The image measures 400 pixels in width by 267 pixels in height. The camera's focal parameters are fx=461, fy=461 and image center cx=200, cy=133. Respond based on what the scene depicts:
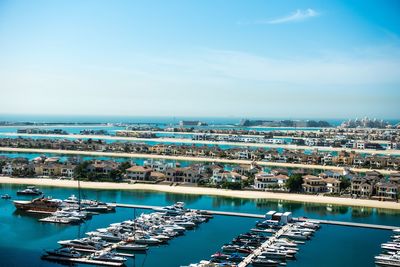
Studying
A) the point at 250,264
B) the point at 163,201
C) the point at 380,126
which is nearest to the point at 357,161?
the point at 163,201

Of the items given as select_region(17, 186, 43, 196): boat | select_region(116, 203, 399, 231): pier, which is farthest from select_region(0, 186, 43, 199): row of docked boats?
select_region(116, 203, 399, 231): pier

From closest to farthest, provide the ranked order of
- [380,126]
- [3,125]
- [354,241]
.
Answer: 1. [354,241]
2. [3,125]
3. [380,126]

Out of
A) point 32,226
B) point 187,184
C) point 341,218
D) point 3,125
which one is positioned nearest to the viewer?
point 32,226

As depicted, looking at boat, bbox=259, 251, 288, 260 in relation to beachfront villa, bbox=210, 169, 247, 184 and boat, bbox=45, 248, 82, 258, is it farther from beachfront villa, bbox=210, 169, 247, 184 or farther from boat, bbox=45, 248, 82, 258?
beachfront villa, bbox=210, 169, 247, 184

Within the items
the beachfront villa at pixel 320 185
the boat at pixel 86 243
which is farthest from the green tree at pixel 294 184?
the boat at pixel 86 243

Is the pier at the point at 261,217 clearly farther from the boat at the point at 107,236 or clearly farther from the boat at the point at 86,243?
the boat at the point at 86,243

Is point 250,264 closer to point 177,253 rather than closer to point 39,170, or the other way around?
point 177,253

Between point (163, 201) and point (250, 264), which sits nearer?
point (250, 264)
